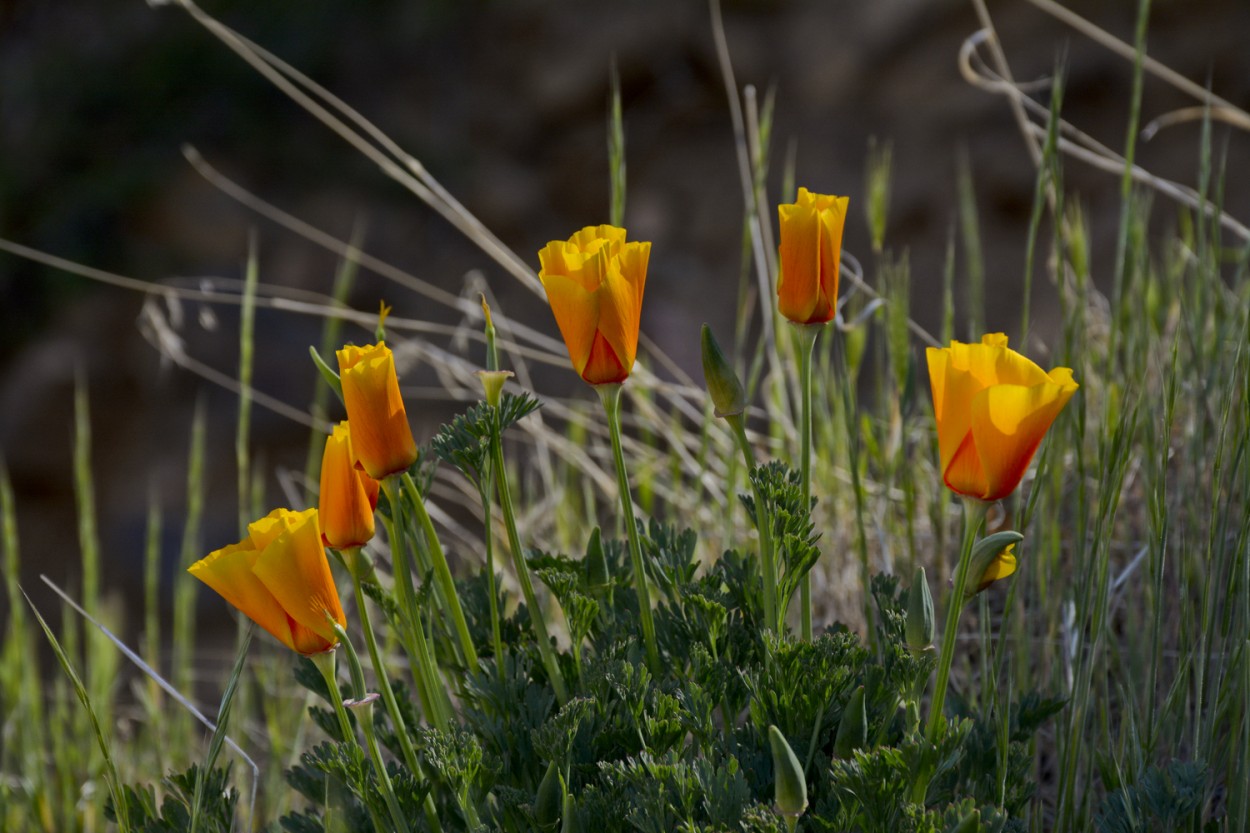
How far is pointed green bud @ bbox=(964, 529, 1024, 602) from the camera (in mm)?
739

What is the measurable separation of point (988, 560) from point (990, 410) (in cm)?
11

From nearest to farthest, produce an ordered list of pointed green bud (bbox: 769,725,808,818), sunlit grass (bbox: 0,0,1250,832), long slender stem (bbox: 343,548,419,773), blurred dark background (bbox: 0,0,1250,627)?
pointed green bud (bbox: 769,725,808,818), long slender stem (bbox: 343,548,419,773), sunlit grass (bbox: 0,0,1250,832), blurred dark background (bbox: 0,0,1250,627)

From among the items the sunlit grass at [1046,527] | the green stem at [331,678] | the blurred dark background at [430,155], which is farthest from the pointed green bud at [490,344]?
the blurred dark background at [430,155]

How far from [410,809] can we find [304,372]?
14.7 ft

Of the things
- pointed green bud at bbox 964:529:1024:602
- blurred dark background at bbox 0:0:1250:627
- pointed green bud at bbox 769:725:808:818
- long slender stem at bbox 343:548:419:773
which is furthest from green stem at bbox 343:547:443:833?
blurred dark background at bbox 0:0:1250:627

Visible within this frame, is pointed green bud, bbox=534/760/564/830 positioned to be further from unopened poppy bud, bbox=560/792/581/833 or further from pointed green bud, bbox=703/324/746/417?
pointed green bud, bbox=703/324/746/417

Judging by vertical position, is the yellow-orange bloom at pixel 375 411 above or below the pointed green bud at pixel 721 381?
below

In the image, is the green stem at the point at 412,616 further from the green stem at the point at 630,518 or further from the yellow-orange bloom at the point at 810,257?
A: the yellow-orange bloom at the point at 810,257

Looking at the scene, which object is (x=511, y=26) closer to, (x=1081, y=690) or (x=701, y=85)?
(x=701, y=85)

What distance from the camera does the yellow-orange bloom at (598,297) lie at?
0.78 metres

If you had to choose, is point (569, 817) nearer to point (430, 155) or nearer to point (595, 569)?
point (595, 569)

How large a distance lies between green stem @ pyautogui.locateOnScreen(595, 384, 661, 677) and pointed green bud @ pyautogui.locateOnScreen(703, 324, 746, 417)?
0.07 meters

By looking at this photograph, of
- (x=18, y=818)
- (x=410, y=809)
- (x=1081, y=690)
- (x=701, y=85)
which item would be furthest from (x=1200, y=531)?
(x=701, y=85)

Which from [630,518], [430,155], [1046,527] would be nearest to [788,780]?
[630,518]
